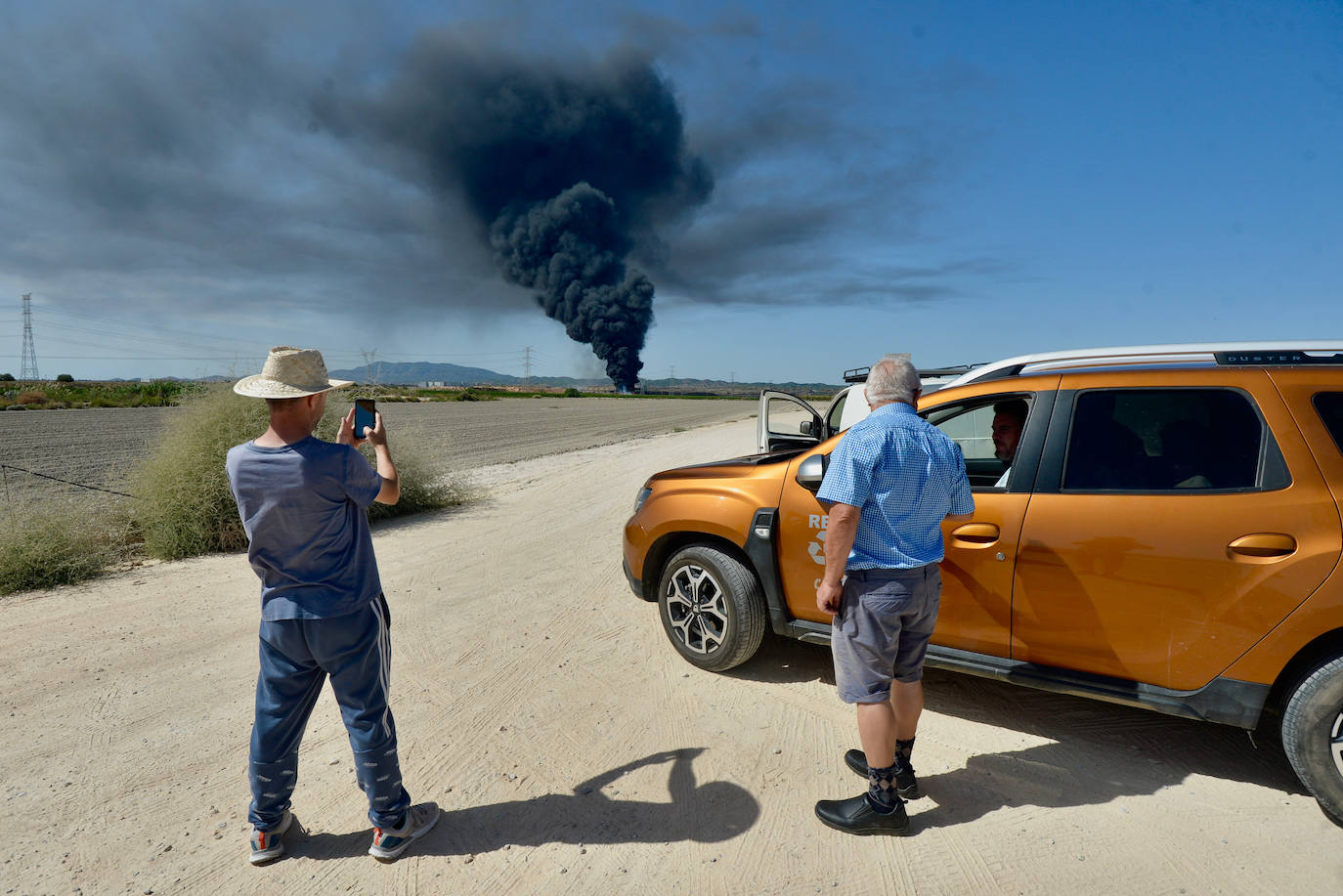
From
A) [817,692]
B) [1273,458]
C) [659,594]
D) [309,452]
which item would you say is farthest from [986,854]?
[309,452]

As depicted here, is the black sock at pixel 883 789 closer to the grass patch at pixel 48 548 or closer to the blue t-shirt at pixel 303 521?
the blue t-shirt at pixel 303 521

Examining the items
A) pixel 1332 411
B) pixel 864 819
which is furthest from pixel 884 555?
pixel 1332 411

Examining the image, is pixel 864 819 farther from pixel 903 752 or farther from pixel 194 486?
pixel 194 486


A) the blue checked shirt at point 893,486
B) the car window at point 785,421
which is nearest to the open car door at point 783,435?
the car window at point 785,421

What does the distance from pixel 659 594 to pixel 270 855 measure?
92.9 inches

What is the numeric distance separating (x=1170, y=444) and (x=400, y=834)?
11.6 ft

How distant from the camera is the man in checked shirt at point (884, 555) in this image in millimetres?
2449

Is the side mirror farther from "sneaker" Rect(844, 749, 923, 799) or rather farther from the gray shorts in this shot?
"sneaker" Rect(844, 749, 923, 799)

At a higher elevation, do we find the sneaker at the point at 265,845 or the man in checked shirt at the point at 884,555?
the man in checked shirt at the point at 884,555

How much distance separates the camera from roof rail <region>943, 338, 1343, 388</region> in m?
2.83

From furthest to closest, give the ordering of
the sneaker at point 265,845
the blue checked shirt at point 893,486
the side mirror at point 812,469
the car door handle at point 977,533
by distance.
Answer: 1. the side mirror at point 812,469
2. the car door handle at point 977,533
3. the sneaker at point 265,845
4. the blue checked shirt at point 893,486

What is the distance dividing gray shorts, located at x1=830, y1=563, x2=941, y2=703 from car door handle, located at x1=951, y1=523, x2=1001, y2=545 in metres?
0.60

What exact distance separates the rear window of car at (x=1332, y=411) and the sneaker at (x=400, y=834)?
384cm

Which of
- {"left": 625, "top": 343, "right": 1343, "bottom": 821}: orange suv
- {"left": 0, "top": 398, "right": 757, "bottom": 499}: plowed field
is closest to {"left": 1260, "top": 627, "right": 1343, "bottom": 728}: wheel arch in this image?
{"left": 625, "top": 343, "right": 1343, "bottom": 821}: orange suv
